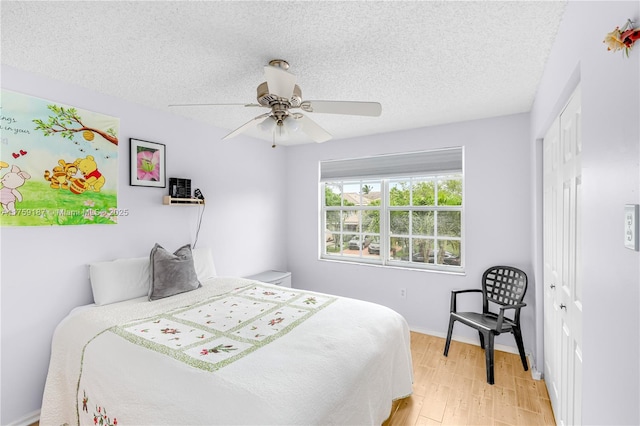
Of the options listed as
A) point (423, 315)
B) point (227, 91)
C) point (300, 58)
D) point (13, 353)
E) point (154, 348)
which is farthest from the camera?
point (423, 315)

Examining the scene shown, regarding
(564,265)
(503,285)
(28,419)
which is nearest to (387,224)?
(503,285)

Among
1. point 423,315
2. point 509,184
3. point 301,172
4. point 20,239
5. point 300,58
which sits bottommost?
point 423,315

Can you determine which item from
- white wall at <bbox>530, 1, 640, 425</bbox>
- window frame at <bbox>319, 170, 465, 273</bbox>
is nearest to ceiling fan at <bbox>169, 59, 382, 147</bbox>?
white wall at <bbox>530, 1, 640, 425</bbox>

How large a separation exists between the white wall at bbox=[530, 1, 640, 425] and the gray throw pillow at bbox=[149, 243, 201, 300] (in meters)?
2.73

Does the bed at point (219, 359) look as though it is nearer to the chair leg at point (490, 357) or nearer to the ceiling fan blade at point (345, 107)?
the chair leg at point (490, 357)

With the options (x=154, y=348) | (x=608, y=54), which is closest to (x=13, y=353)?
(x=154, y=348)

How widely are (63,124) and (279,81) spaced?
1914mm

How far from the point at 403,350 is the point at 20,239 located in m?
2.91

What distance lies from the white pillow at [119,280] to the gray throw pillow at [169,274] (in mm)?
125

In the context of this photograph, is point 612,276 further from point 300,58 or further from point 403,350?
point 300,58

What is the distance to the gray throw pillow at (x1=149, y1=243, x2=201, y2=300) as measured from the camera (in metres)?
2.52

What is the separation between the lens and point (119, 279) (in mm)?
2475

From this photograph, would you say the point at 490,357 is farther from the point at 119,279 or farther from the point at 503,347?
the point at 119,279

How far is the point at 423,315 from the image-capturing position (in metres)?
3.57
